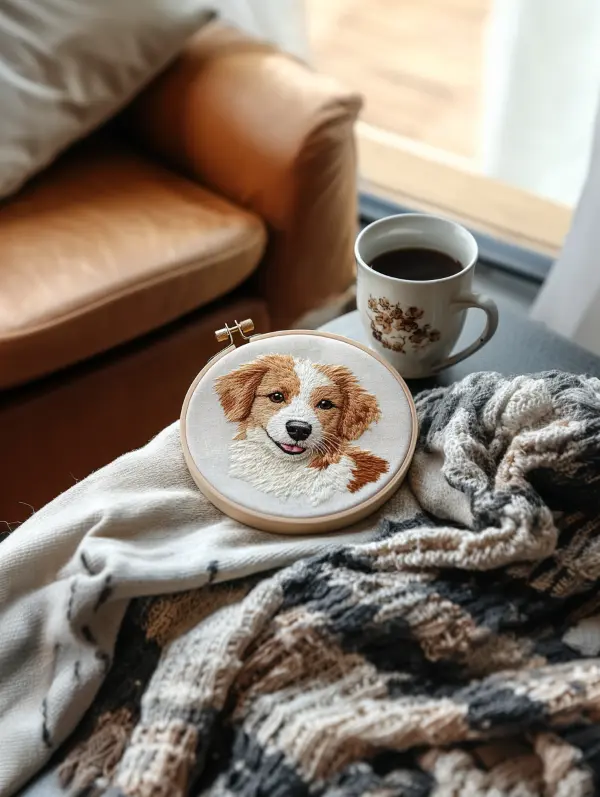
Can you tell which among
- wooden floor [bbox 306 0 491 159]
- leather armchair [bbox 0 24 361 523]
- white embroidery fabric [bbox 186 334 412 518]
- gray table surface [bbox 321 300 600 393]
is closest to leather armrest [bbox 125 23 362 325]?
leather armchair [bbox 0 24 361 523]

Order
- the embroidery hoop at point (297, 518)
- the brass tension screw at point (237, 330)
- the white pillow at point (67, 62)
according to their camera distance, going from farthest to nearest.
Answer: the white pillow at point (67, 62) < the brass tension screw at point (237, 330) < the embroidery hoop at point (297, 518)

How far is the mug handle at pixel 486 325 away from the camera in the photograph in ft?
2.13

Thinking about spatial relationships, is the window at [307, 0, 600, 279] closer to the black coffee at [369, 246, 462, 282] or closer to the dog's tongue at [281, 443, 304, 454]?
the black coffee at [369, 246, 462, 282]

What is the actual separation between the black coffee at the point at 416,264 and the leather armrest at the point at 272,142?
35cm

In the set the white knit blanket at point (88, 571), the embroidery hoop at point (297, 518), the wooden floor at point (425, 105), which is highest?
the embroidery hoop at point (297, 518)

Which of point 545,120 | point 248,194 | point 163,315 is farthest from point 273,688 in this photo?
point 545,120

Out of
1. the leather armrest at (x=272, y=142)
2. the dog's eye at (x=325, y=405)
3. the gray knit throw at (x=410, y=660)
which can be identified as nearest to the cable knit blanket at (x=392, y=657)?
the gray knit throw at (x=410, y=660)

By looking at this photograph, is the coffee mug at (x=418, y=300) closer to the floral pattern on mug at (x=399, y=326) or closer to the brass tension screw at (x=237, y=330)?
the floral pattern on mug at (x=399, y=326)

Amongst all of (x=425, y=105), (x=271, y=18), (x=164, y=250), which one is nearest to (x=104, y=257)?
(x=164, y=250)

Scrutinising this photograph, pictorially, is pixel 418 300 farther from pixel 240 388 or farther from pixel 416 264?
pixel 240 388

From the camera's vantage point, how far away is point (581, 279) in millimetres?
1191

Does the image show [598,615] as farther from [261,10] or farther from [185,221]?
[261,10]

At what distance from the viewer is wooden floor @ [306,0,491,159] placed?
1807 millimetres

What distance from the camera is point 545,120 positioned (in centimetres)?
133
